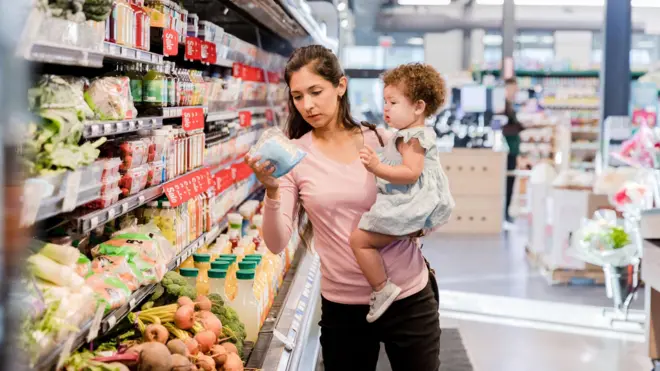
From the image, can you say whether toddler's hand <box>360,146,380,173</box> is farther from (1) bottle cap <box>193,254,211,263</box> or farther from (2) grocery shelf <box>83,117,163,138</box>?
(1) bottle cap <box>193,254,211,263</box>

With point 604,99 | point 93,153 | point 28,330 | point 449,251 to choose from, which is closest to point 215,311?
point 93,153

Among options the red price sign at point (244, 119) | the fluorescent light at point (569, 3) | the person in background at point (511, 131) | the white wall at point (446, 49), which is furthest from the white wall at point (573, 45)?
the red price sign at point (244, 119)

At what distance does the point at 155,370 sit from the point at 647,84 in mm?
14577

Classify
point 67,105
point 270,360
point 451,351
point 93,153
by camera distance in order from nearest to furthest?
point 67,105, point 93,153, point 270,360, point 451,351

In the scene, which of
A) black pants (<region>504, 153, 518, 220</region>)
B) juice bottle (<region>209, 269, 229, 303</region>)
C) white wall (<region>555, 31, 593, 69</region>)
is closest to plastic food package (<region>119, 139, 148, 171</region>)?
juice bottle (<region>209, 269, 229, 303</region>)

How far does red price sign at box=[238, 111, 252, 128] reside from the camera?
474 centimetres

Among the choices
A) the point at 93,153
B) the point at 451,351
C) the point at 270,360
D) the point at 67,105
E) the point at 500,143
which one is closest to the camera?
the point at 67,105

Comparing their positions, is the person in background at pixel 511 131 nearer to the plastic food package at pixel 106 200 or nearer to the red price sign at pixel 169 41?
the red price sign at pixel 169 41

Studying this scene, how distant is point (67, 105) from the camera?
1895 millimetres

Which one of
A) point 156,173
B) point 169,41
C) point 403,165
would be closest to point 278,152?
point 403,165

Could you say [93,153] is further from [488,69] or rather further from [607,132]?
[488,69]

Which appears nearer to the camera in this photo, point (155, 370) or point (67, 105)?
point (67, 105)

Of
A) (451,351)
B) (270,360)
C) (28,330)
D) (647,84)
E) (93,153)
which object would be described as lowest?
(451,351)

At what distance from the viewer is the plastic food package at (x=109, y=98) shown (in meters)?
2.36
